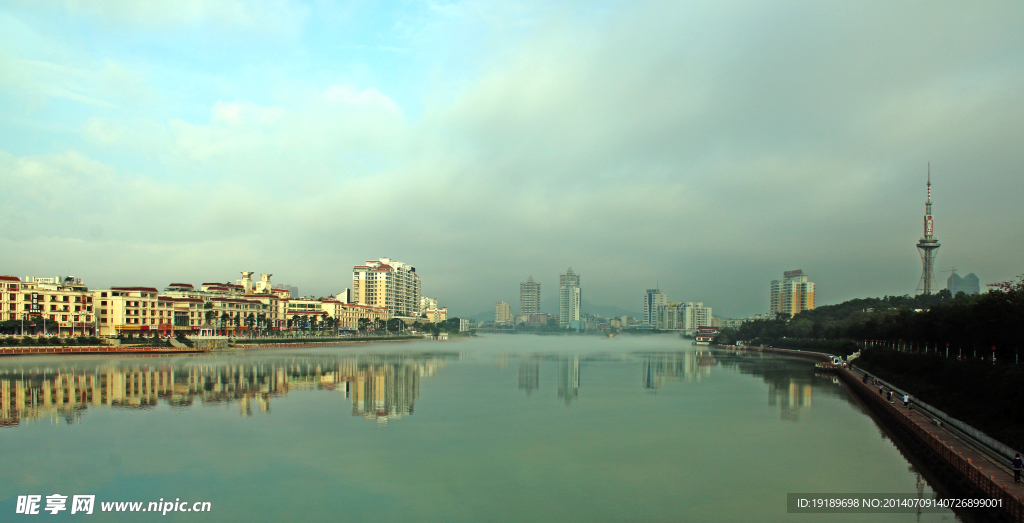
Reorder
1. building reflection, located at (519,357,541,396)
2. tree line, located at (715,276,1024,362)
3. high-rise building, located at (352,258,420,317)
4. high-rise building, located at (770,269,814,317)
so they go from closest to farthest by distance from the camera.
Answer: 1. tree line, located at (715,276,1024,362)
2. building reflection, located at (519,357,541,396)
3. high-rise building, located at (352,258,420,317)
4. high-rise building, located at (770,269,814,317)

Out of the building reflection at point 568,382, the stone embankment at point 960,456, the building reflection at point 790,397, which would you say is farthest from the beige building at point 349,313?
the stone embankment at point 960,456

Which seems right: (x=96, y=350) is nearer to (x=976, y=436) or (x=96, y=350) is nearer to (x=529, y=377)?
(x=529, y=377)

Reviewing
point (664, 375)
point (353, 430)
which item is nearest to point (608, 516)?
point (353, 430)

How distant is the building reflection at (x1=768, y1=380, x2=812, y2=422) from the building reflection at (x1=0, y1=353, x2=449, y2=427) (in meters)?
14.8

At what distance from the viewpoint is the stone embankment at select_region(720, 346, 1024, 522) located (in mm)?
11133

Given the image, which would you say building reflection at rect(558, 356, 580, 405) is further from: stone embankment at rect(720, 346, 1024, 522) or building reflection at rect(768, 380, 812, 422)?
stone embankment at rect(720, 346, 1024, 522)

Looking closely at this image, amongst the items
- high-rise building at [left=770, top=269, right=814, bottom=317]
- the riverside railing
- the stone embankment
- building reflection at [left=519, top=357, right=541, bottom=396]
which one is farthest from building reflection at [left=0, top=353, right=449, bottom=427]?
high-rise building at [left=770, top=269, right=814, bottom=317]

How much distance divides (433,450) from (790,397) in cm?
2028

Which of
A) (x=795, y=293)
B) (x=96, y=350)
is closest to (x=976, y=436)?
(x=96, y=350)

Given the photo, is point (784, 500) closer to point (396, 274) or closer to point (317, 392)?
point (317, 392)

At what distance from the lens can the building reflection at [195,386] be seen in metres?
23.8

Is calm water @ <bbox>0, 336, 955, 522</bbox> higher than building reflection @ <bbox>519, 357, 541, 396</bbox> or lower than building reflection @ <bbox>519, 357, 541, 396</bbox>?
higher

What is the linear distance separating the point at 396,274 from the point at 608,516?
11941cm

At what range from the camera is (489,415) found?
23.8 metres
